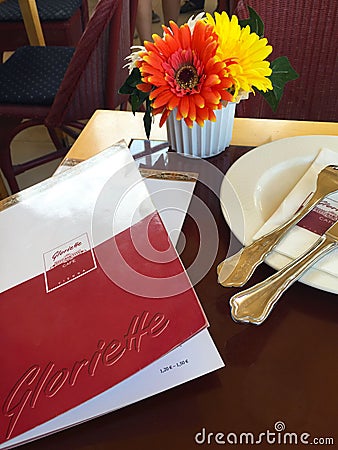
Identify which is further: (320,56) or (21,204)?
(320,56)

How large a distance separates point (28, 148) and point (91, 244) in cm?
154

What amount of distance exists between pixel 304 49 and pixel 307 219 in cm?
56

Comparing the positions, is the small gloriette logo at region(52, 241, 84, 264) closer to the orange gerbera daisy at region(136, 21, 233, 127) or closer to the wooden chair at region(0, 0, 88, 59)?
the orange gerbera daisy at region(136, 21, 233, 127)

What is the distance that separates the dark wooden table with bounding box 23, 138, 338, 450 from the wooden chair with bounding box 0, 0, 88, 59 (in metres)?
1.59

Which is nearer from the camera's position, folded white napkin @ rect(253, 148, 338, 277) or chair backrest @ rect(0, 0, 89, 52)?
folded white napkin @ rect(253, 148, 338, 277)

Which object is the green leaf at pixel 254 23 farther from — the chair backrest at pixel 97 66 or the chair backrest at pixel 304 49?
the chair backrest at pixel 97 66

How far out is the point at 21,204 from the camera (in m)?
0.59

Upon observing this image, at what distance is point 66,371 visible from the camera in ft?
1.38

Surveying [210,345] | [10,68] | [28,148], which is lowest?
[28,148]

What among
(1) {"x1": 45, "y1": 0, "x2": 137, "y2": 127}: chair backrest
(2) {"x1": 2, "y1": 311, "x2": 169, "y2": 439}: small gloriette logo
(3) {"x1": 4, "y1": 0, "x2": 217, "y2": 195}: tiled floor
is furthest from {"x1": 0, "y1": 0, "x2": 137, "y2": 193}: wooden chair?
(2) {"x1": 2, "y1": 311, "x2": 169, "y2": 439}: small gloriette logo

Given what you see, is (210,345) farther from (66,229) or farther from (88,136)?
(88,136)

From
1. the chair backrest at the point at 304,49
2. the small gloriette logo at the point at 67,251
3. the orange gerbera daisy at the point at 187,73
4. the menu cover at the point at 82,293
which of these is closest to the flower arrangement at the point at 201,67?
the orange gerbera daisy at the point at 187,73

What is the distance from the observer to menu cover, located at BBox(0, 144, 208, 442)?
1.36ft

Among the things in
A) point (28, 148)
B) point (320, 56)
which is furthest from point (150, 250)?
point (28, 148)
